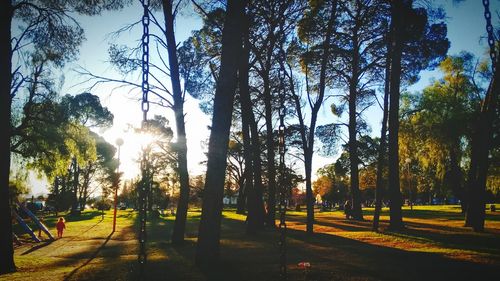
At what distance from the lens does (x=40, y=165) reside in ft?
76.1

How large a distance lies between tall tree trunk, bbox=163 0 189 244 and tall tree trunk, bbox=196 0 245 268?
18.1 ft

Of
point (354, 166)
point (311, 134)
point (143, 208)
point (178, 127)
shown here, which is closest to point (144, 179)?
point (143, 208)

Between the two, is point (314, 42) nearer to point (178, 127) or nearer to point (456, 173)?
point (178, 127)

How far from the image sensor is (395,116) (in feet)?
48.8

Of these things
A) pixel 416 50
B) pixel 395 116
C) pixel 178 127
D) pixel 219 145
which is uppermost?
pixel 416 50

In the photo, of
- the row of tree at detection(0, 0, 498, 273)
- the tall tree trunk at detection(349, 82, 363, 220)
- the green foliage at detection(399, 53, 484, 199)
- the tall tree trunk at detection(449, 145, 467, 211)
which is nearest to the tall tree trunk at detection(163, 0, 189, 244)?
the row of tree at detection(0, 0, 498, 273)

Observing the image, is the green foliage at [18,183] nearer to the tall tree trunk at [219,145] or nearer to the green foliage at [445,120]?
the tall tree trunk at [219,145]

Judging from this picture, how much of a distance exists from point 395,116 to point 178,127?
9.42 metres

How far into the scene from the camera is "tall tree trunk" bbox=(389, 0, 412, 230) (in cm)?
1459

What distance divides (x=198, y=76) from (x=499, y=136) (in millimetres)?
22606

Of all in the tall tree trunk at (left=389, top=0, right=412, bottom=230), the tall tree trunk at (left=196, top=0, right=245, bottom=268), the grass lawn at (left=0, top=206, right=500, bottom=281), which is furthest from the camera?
the tall tree trunk at (left=389, top=0, right=412, bottom=230)

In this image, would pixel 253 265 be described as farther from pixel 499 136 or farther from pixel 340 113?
pixel 499 136

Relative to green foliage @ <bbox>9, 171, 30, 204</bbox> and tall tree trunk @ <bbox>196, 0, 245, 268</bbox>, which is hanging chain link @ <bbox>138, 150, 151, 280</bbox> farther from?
green foliage @ <bbox>9, 171, 30, 204</bbox>

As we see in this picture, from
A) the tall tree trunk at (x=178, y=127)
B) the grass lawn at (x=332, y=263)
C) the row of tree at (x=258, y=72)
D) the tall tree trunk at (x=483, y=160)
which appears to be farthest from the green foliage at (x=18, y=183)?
the tall tree trunk at (x=483, y=160)
